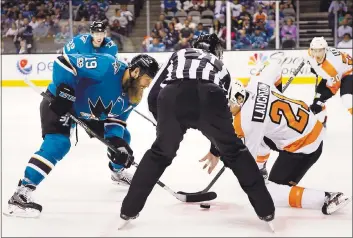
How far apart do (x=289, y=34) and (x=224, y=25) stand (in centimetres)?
92

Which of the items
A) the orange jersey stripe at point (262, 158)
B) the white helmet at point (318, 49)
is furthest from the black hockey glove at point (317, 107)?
the orange jersey stripe at point (262, 158)

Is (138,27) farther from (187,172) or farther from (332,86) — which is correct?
(187,172)

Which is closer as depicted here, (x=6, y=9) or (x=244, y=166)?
(x=244, y=166)

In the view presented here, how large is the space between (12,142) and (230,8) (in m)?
5.11

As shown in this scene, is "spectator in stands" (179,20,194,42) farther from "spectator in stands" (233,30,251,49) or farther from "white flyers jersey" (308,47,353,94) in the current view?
"white flyers jersey" (308,47,353,94)

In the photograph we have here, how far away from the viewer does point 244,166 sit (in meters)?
2.43

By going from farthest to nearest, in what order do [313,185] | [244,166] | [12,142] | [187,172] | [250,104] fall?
[12,142], [187,172], [313,185], [250,104], [244,166]

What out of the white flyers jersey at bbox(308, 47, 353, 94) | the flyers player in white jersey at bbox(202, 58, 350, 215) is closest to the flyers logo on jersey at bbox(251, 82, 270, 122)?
the flyers player in white jersey at bbox(202, 58, 350, 215)

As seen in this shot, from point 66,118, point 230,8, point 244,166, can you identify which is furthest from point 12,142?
point 230,8

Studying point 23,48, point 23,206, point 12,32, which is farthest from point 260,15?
point 23,206

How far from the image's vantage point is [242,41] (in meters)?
8.72

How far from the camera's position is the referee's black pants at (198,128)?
238 centimetres

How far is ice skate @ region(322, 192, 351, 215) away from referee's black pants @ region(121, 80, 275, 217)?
0.37 m

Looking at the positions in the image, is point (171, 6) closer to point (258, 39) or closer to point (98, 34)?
point (258, 39)
